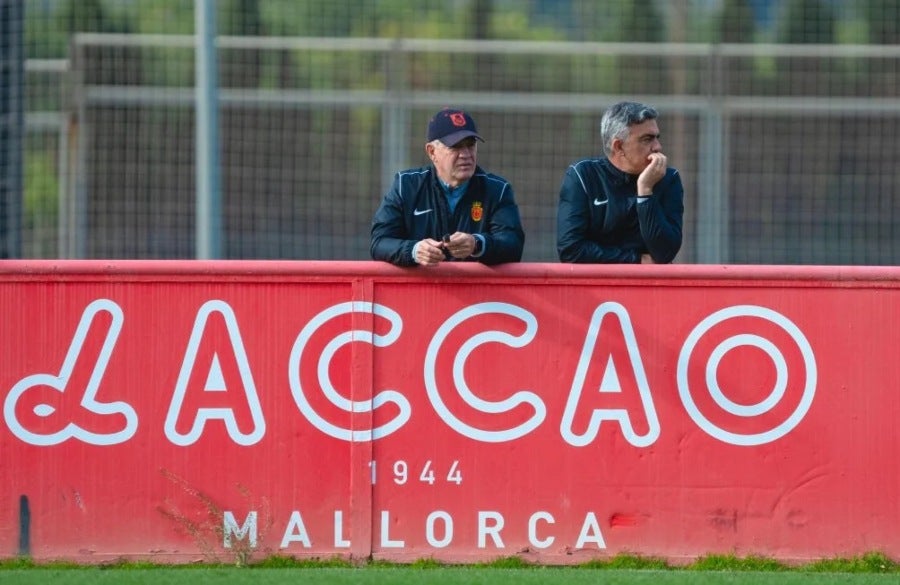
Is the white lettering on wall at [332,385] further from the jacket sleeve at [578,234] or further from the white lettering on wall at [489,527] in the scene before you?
the jacket sleeve at [578,234]

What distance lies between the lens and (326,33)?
15.5m

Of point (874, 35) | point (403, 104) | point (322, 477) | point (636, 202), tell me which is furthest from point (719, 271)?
point (874, 35)

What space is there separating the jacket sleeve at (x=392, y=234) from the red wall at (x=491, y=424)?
0.06 metres

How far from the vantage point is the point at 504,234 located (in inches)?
206

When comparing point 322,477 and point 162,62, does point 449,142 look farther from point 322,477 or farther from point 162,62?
point 162,62

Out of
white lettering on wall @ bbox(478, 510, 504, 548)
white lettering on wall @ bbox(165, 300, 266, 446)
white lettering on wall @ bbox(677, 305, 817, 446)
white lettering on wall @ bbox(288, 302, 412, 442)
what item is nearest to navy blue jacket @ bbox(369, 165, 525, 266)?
white lettering on wall @ bbox(288, 302, 412, 442)

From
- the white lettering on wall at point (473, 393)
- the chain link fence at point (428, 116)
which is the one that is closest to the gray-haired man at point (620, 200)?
the white lettering on wall at point (473, 393)

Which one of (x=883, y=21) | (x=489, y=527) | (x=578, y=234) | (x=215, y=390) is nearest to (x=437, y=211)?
(x=578, y=234)

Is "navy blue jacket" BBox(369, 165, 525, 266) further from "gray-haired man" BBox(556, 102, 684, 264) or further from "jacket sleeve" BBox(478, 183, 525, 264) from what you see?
"gray-haired man" BBox(556, 102, 684, 264)

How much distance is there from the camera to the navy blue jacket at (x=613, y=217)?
535cm

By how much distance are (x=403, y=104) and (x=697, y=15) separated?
14.7 ft

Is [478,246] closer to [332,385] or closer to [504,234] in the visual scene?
[504,234]

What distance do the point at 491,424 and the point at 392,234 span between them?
32.3 inches

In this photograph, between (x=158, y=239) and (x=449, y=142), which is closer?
(x=449, y=142)
